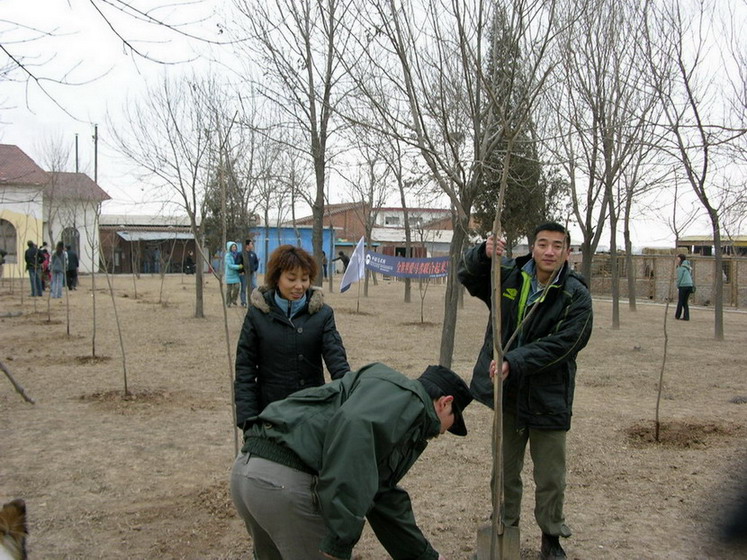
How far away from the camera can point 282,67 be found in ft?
28.7

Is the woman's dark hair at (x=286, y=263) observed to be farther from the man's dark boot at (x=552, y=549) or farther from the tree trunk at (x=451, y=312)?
the tree trunk at (x=451, y=312)

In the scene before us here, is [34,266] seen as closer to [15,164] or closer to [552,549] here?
[15,164]

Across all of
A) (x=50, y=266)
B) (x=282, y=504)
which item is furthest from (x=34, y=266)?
(x=282, y=504)

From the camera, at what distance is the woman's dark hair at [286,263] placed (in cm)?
353

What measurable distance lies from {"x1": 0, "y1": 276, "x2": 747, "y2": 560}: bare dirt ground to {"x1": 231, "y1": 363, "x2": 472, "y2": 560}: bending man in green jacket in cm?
92

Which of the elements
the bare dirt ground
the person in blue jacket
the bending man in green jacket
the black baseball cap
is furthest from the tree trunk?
the person in blue jacket

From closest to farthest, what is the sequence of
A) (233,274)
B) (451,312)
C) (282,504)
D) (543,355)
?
1. (282,504)
2. (543,355)
3. (451,312)
4. (233,274)

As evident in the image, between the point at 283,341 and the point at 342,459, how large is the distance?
1.43 meters

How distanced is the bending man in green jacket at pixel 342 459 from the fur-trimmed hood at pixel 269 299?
113 cm

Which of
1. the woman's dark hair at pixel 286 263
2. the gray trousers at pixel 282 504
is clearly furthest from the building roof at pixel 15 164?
the gray trousers at pixel 282 504

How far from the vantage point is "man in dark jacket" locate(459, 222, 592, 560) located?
3.34m

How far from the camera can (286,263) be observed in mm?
3518

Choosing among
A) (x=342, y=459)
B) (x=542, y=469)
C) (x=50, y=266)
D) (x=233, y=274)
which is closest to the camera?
(x=342, y=459)

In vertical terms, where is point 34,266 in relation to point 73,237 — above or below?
below
